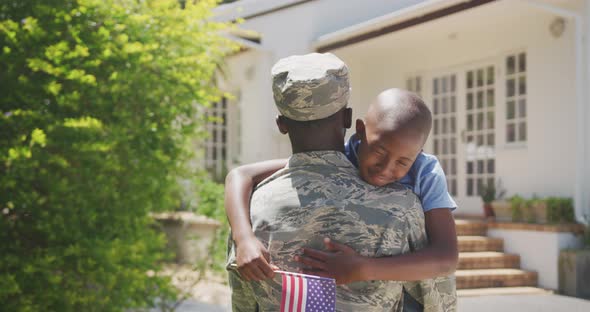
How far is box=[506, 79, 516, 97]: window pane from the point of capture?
9.16 m

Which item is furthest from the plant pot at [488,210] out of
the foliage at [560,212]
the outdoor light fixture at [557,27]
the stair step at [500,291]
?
the outdoor light fixture at [557,27]

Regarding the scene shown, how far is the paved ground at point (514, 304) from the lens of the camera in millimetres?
6270

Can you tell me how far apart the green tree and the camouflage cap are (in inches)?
124

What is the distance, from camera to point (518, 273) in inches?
294

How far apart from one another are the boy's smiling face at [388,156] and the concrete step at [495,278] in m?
5.99

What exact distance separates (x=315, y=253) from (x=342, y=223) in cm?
9

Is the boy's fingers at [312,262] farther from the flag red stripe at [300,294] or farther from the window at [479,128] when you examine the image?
the window at [479,128]

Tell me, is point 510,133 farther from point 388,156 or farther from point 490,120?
point 388,156

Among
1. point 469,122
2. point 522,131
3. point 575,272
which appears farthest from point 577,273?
point 469,122

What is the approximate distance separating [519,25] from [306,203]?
8120 millimetres

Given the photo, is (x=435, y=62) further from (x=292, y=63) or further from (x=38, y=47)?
(x=292, y=63)

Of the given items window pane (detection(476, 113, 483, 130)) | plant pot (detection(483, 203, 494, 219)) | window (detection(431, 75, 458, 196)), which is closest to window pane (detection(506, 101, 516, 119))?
window pane (detection(476, 113, 483, 130))

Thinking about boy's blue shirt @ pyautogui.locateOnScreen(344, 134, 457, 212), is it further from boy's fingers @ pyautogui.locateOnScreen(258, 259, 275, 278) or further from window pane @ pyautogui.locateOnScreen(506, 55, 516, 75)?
window pane @ pyautogui.locateOnScreen(506, 55, 516, 75)

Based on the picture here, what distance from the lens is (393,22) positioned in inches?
371
